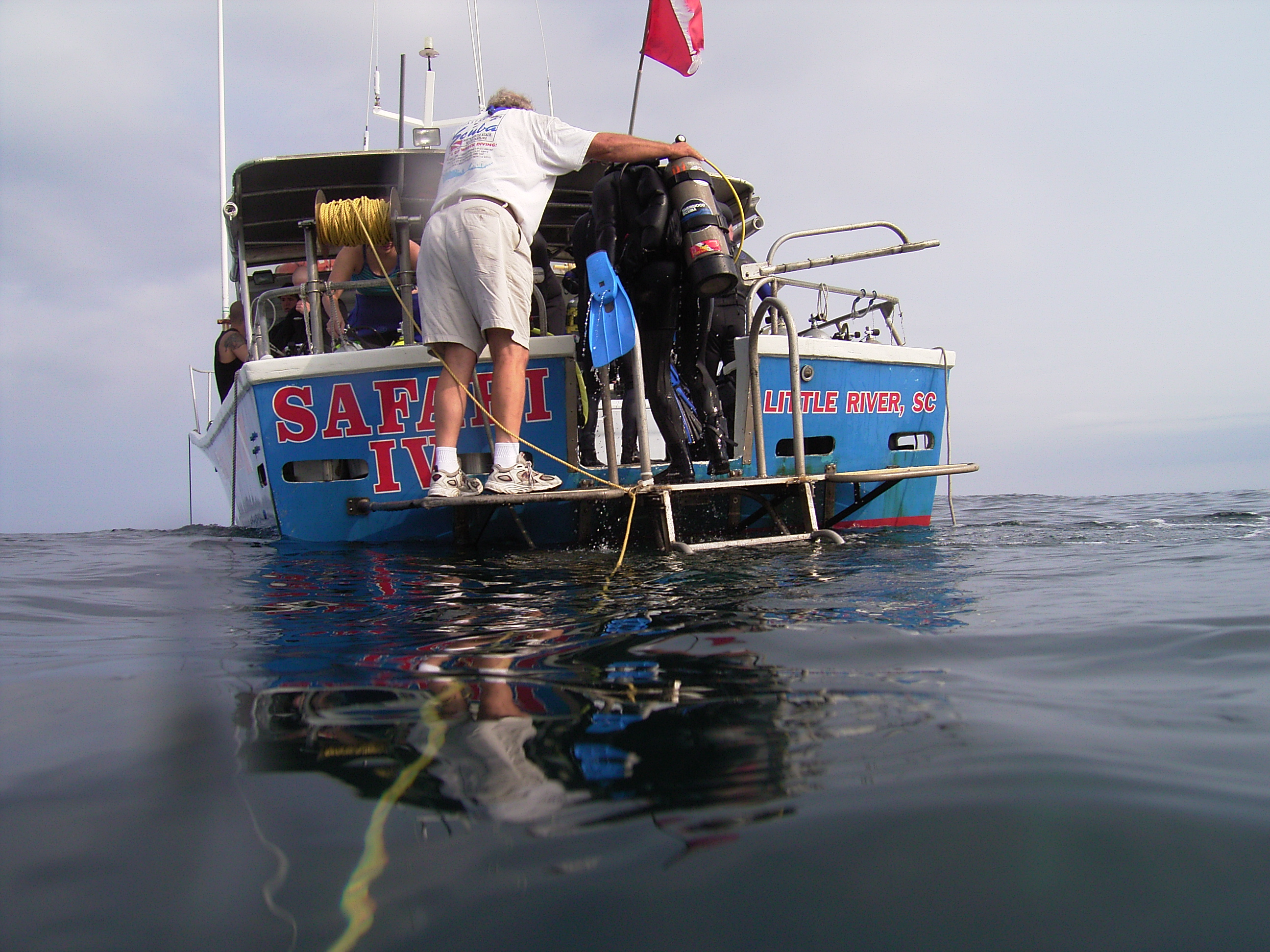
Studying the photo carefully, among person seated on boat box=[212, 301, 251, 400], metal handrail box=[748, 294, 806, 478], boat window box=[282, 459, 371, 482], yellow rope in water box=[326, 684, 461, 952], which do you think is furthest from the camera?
person seated on boat box=[212, 301, 251, 400]

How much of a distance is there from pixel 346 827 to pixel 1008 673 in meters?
1.01

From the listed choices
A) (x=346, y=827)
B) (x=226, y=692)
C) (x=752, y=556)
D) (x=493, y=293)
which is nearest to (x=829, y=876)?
(x=346, y=827)

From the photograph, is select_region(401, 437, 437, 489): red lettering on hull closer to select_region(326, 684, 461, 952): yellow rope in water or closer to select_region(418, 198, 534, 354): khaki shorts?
select_region(418, 198, 534, 354): khaki shorts

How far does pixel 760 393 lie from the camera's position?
4.13m

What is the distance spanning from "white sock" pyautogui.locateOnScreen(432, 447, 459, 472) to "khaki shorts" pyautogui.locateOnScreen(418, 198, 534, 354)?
19.4 inches

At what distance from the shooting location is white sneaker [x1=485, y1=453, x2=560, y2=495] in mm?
3430

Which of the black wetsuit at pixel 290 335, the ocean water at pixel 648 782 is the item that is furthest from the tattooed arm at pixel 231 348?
the ocean water at pixel 648 782

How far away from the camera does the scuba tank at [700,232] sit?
3.55 metres

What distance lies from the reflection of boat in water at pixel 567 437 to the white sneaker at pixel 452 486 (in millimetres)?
69

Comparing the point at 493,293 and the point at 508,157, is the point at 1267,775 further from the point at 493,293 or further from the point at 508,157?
the point at 508,157

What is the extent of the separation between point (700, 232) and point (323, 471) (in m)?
2.37

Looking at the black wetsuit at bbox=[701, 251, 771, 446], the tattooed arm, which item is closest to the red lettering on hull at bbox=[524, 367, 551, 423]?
the black wetsuit at bbox=[701, 251, 771, 446]

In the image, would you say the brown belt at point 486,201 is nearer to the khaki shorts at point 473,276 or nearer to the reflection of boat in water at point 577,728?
the khaki shorts at point 473,276

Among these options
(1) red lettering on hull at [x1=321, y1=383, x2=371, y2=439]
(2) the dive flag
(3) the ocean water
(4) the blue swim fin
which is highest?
(2) the dive flag
